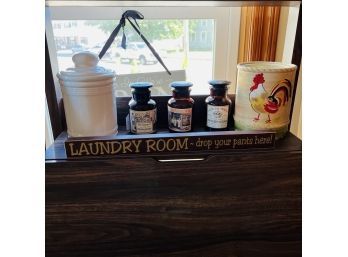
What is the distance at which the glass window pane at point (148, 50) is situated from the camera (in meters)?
1.00

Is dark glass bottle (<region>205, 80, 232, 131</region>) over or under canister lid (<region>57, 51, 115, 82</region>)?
under

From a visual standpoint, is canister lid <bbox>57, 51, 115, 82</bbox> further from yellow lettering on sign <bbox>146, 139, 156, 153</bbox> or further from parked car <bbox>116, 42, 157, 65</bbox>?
parked car <bbox>116, 42, 157, 65</bbox>

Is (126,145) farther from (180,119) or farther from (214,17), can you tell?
(214,17)

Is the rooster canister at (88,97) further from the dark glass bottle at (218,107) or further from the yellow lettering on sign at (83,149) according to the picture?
the dark glass bottle at (218,107)

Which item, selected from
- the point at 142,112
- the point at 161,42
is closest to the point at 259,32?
the point at 161,42

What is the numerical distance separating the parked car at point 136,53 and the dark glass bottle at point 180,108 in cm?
47

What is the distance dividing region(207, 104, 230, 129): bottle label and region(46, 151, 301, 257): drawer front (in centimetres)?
11

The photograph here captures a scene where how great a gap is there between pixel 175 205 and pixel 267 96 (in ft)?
0.96

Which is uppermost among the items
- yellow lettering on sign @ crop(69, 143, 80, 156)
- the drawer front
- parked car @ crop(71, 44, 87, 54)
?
parked car @ crop(71, 44, 87, 54)

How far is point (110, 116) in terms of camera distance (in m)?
0.62

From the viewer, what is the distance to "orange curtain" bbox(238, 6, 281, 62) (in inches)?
37.0

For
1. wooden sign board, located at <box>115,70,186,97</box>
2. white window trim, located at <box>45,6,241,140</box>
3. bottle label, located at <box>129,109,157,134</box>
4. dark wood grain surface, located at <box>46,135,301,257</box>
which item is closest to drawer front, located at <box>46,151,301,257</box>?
dark wood grain surface, located at <box>46,135,301,257</box>

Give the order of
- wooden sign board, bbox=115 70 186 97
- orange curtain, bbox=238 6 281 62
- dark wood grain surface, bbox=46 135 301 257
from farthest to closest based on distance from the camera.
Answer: wooden sign board, bbox=115 70 186 97, orange curtain, bbox=238 6 281 62, dark wood grain surface, bbox=46 135 301 257

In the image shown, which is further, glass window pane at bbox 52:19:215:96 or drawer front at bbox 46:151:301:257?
glass window pane at bbox 52:19:215:96
